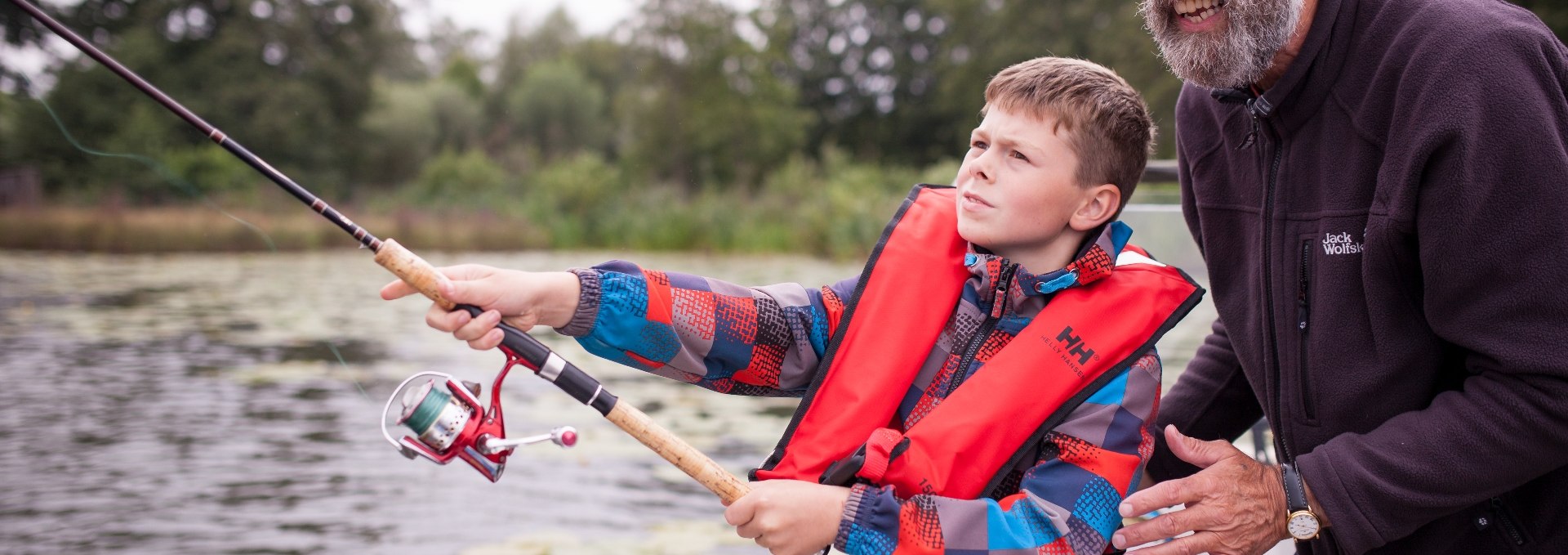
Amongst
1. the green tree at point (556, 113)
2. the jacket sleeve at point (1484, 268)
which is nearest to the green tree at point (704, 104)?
the green tree at point (556, 113)

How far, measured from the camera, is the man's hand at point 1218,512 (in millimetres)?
1600

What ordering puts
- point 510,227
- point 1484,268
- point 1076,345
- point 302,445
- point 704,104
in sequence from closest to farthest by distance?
1. point 1484,268
2. point 1076,345
3. point 302,445
4. point 510,227
5. point 704,104

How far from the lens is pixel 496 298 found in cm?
157

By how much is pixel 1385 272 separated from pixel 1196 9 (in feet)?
1.50

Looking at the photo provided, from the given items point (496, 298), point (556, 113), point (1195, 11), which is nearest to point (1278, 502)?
point (1195, 11)

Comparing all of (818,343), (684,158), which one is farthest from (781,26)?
(818,343)

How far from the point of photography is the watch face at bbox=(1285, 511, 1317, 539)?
1.58 m

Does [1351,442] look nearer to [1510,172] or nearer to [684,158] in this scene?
[1510,172]

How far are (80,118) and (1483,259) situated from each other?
81.1ft

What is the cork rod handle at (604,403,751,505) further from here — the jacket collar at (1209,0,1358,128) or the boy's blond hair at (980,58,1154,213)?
the jacket collar at (1209,0,1358,128)

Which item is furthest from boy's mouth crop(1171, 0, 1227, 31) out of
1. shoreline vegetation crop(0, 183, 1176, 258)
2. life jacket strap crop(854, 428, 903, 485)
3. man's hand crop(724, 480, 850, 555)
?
shoreline vegetation crop(0, 183, 1176, 258)

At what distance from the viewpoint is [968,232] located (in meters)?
1.72

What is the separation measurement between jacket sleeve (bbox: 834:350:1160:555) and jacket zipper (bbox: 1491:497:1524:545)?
1.58 feet

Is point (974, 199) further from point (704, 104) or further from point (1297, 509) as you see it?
point (704, 104)
